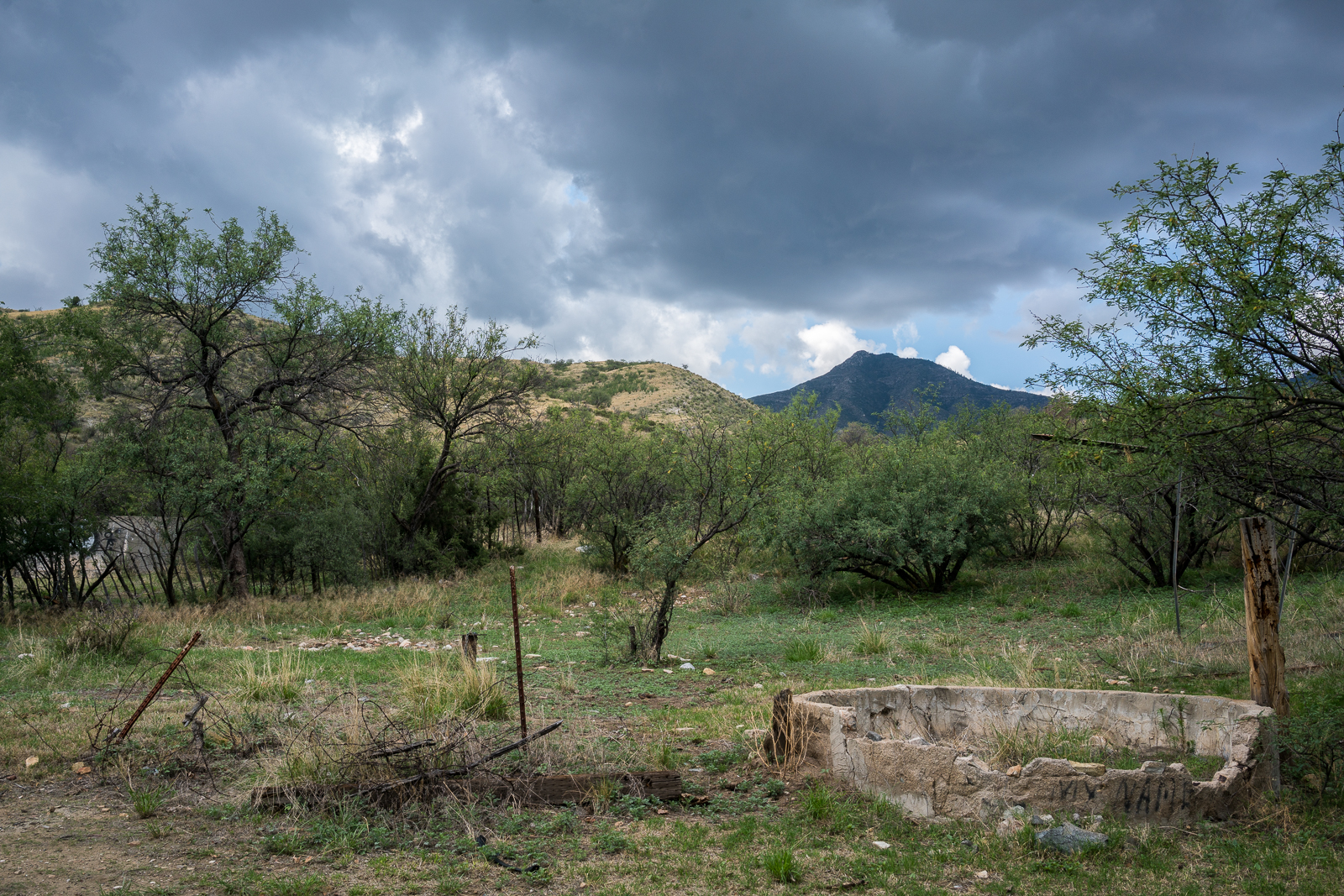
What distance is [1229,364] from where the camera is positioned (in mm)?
6062

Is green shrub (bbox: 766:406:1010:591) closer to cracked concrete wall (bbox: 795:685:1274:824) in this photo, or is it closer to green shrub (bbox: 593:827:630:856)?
cracked concrete wall (bbox: 795:685:1274:824)

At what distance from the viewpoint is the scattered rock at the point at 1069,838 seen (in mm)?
4730

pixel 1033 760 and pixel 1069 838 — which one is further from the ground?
pixel 1033 760

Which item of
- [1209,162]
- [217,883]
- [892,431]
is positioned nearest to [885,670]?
[1209,162]

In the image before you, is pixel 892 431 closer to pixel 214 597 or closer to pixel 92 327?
pixel 214 597

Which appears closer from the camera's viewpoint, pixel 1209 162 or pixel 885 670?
pixel 1209 162

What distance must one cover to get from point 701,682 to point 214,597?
13.3 meters

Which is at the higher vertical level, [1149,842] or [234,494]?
[234,494]

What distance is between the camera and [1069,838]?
4.77 metres

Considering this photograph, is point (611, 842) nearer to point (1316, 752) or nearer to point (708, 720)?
point (708, 720)

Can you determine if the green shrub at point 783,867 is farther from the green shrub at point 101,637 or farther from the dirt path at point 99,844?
the green shrub at point 101,637

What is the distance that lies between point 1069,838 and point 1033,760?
0.56m

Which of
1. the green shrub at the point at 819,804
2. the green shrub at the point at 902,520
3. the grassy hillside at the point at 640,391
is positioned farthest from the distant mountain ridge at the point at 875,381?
the green shrub at the point at 819,804

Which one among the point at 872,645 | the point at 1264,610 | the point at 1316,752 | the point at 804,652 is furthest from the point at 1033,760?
the point at 872,645
